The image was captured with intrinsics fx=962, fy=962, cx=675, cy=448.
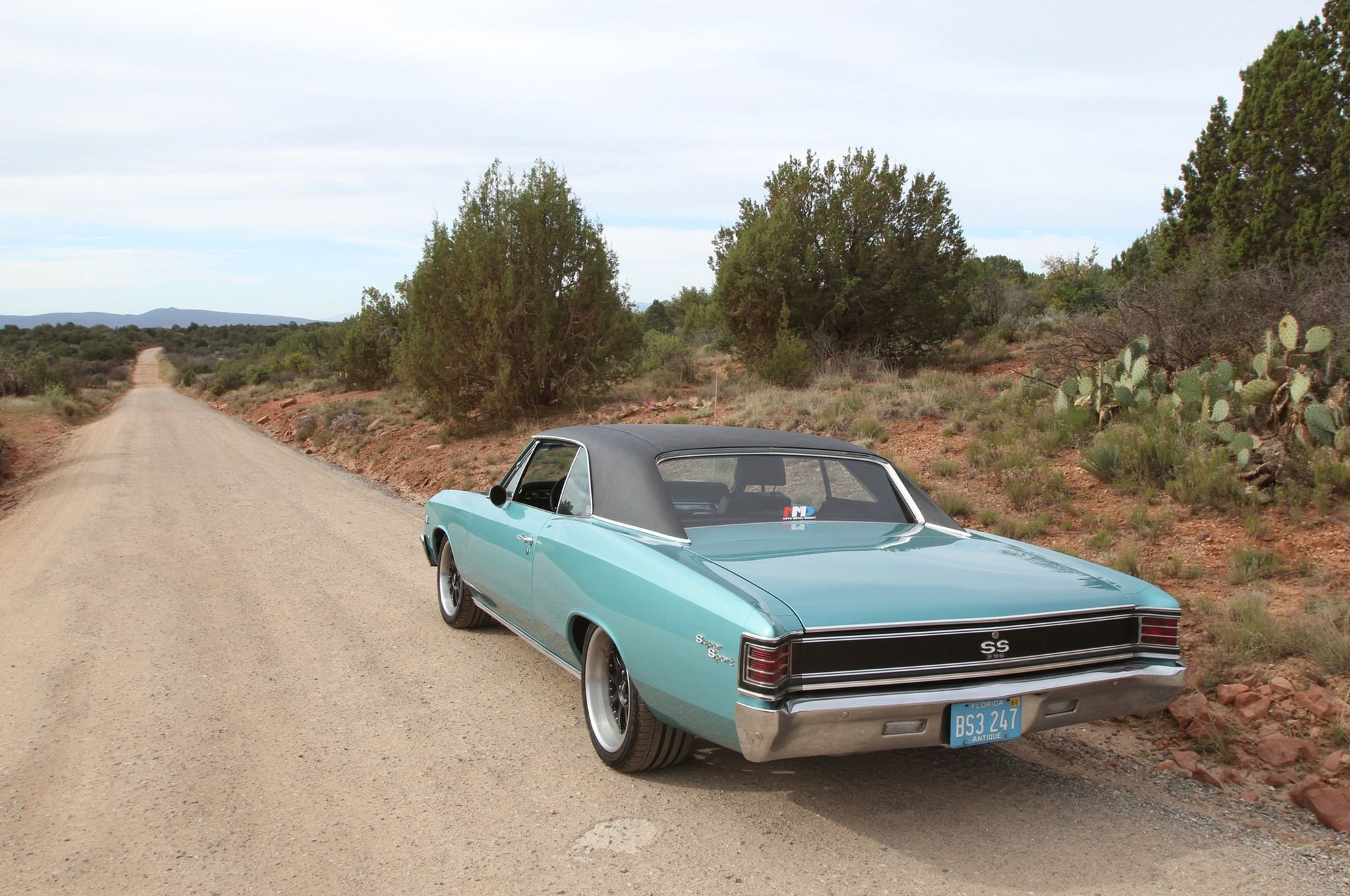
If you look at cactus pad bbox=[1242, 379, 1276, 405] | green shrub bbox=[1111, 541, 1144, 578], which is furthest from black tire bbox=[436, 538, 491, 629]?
cactus pad bbox=[1242, 379, 1276, 405]

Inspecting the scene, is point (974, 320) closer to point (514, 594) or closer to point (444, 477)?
point (444, 477)

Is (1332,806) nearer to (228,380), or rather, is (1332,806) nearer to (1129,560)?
(1129,560)

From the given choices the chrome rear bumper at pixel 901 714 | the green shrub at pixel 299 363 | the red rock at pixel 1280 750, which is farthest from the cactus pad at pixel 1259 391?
the green shrub at pixel 299 363

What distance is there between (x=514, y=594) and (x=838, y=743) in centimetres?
237

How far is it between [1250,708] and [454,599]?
15.0 feet

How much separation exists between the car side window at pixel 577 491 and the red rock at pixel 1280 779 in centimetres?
319

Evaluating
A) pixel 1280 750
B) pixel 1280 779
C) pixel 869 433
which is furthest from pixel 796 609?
pixel 869 433

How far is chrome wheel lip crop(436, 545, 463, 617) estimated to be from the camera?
20.6ft

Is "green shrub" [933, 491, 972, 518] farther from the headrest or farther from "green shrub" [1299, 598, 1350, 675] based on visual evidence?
the headrest

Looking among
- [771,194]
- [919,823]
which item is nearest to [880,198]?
[771,194]

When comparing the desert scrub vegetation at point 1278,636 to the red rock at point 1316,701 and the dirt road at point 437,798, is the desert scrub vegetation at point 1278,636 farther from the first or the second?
the dirt road at point 437,798

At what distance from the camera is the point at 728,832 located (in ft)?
11.5

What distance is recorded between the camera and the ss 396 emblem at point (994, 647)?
3.36m

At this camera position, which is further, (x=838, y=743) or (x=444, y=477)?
(x=444, y=477)
